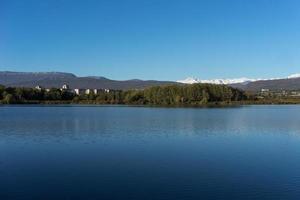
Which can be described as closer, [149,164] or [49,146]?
A: [149,164]

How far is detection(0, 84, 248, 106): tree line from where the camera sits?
389 ft

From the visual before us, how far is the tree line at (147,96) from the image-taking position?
389 feet

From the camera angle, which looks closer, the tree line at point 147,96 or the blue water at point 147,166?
the blue water at point 147,166

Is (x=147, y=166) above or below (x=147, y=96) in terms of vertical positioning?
below

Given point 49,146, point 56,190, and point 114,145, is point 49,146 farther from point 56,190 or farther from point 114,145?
point 56,190

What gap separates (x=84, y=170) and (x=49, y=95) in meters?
111

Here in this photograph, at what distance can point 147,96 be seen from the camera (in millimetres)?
120000

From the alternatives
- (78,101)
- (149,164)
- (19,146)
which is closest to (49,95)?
Result: (78,101)

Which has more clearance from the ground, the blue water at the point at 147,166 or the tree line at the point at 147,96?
the tree line at the point at 147,96

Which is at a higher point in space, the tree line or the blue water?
the tree line

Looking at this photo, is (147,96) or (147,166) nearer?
(147,166)

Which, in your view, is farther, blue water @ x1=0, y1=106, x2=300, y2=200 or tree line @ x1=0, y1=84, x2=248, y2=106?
tree line @ x1=0, y1=84, x2=248, y2=106

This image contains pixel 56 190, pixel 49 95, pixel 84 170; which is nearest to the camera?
pixel 56 190

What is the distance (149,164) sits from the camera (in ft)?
67.9
